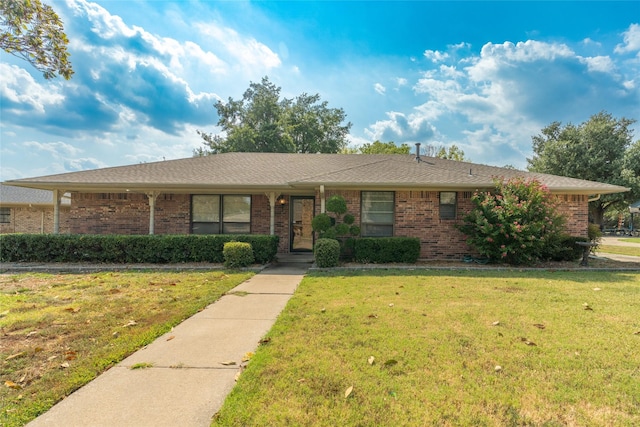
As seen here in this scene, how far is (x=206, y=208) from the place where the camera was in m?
11.4

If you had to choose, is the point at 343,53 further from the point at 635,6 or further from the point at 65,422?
the point at 65,422

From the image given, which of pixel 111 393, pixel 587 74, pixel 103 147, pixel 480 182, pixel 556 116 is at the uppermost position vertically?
pixel 556 116

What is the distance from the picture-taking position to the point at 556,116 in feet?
103

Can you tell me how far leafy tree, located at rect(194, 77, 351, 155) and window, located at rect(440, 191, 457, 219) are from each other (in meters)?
18.0

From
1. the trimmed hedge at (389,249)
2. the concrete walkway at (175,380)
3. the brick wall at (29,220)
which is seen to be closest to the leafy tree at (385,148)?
the trimmed hedge at (389,249)

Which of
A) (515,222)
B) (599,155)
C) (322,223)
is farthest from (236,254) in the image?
(599,155)

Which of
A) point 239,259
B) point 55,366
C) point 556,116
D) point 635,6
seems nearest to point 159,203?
point 239,259

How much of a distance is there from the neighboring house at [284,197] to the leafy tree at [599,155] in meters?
22.1

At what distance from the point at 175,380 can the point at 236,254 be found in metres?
5.77

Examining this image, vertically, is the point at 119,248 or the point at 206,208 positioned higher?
the point at 206,208

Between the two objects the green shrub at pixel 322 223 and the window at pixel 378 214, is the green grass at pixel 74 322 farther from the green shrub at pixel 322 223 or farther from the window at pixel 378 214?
the window at pixel 378 214

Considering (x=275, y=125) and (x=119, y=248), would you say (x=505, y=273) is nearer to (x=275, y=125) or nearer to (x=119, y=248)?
(x=119, y=248)

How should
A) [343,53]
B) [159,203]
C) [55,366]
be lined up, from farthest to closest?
[343,53], [159,203], [55,366]

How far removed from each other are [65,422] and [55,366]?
1084 mm
